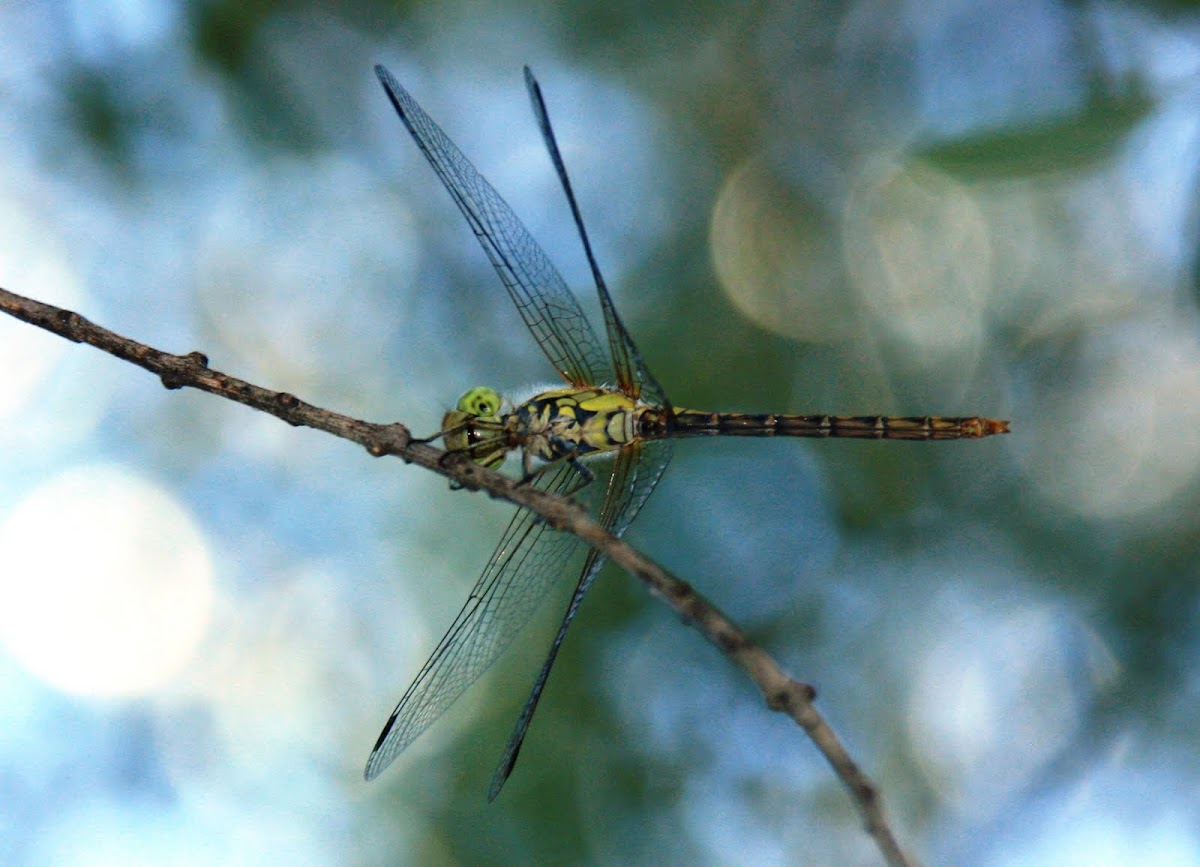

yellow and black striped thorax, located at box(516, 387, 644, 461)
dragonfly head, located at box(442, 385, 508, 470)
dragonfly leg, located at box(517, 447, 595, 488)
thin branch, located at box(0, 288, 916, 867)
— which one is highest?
yellow and black striped thorax, located at box(516, 387, 644, 461)

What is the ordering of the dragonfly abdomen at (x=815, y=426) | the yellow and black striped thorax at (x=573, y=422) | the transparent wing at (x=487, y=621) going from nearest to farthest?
the transparent wing at (x=487, y=621) → the yellow and black striped thorax at (x=573, y=422) → the dragonfly abdomen at (x=815, y=426)

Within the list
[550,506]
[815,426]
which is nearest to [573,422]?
[815,426]

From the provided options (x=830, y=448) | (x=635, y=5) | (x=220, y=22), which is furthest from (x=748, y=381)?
(x=220, y=22)

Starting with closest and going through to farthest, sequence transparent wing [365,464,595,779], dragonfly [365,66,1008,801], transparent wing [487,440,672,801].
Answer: transparent wing [365,464,595,779] → dragonfly [365,66,1008,801] → transparent wing [487,440,672,801]

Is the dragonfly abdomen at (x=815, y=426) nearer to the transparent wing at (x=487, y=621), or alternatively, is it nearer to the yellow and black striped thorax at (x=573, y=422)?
the yellow and black striped thorax at (x=573, y=422)

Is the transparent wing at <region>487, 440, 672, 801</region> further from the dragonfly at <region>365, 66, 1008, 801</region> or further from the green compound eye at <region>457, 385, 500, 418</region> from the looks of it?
the green compound eye at <region>457, 385, 500, 418</region>

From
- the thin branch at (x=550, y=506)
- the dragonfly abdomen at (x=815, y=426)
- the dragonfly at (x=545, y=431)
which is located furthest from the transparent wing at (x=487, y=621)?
the thin branch at (x=550, y=506)

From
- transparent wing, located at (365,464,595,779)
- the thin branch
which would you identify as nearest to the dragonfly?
transparent wing, located at (365,464,595,779)
